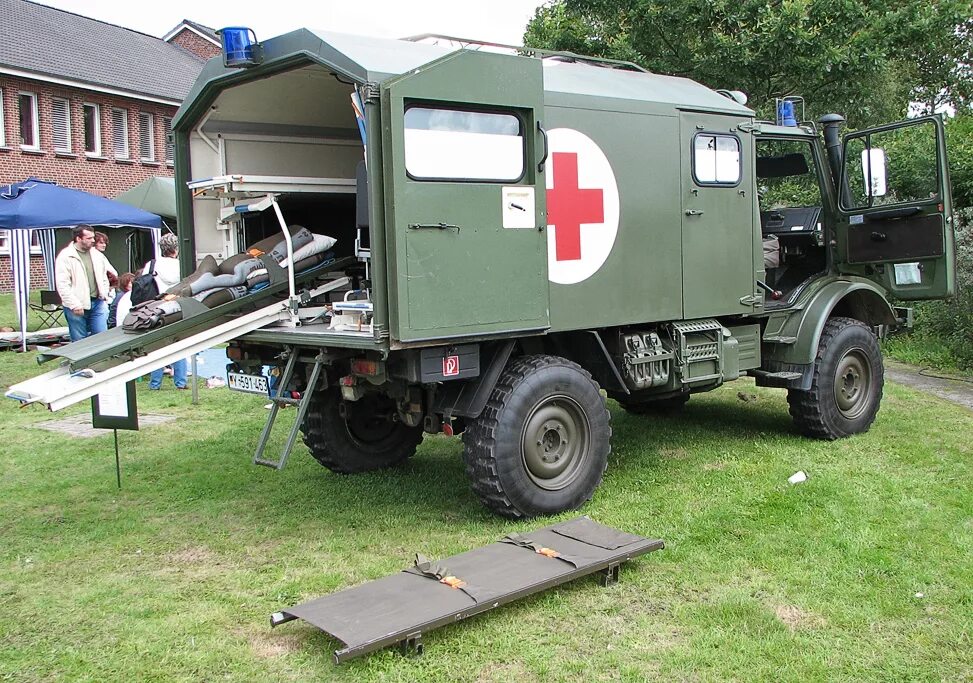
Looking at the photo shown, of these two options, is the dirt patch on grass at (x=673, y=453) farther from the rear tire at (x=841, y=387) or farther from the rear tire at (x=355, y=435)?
the rear tire at (x=355, y=435)

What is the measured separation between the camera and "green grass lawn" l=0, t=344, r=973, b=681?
13.0 ft

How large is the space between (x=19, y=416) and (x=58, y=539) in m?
4.28

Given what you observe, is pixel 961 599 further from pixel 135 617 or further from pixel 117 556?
pixel 117 556

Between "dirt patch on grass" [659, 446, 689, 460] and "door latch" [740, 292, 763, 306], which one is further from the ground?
"door latch" [740, 292, 763, 306]

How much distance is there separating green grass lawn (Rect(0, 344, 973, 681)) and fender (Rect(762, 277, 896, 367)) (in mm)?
734

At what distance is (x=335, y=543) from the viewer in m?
5.44

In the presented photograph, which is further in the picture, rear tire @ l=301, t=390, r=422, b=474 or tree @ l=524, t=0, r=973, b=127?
tree @ l=524, t=0, r=973, b=127

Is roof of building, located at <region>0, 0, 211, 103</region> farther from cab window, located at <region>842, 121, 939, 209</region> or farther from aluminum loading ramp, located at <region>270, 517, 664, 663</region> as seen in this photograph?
aluminum loading ramp, located at <region>270, 517, 664, 663</region>

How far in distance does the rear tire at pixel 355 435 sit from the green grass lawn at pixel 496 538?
145 millimetres

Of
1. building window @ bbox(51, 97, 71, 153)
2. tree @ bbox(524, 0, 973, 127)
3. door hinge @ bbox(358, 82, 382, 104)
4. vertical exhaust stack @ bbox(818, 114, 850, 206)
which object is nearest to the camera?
door hinge @ bbox(358, 82, 382, 104)

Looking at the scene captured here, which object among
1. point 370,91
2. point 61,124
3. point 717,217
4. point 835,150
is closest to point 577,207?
point 717,217

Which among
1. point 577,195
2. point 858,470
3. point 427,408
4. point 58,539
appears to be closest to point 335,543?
point 427,408

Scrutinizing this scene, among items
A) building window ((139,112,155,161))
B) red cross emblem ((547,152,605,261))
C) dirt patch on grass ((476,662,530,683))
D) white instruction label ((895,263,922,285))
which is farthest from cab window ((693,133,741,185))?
building window ((139,112,155,161))

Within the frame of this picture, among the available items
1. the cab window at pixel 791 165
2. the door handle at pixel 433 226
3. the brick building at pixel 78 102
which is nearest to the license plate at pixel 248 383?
the door handle at pixel 433 226
